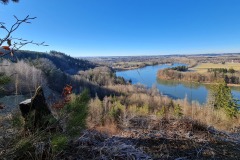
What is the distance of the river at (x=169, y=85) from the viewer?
4.83m

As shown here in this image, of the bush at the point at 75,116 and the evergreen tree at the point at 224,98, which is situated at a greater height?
the bush at the point at 75,116

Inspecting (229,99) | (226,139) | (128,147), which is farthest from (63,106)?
(229,99)

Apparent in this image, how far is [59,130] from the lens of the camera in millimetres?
2061

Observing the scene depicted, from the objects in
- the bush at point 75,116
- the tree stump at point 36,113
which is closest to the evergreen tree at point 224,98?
the bush at point 75,116

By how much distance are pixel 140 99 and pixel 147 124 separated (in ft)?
128

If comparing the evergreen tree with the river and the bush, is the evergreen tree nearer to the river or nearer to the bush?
the river

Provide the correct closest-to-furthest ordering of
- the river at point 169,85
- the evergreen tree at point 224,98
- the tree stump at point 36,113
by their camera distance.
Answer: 1. the tree stump at point 36,113
2. the river at point 169,85
3. the evergreen tree at point 224,98

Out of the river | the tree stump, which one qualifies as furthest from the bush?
the river

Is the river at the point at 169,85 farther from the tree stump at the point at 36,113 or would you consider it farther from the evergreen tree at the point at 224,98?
the evergreen tree at the point at 224,98

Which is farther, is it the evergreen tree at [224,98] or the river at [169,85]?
the evergreen tree at [224,98]

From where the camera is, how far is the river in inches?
190

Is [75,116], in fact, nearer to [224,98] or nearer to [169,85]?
[224,98]

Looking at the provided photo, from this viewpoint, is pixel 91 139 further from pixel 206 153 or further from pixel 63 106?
pixel 206 153

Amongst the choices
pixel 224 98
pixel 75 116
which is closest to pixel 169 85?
pixel 224 98
